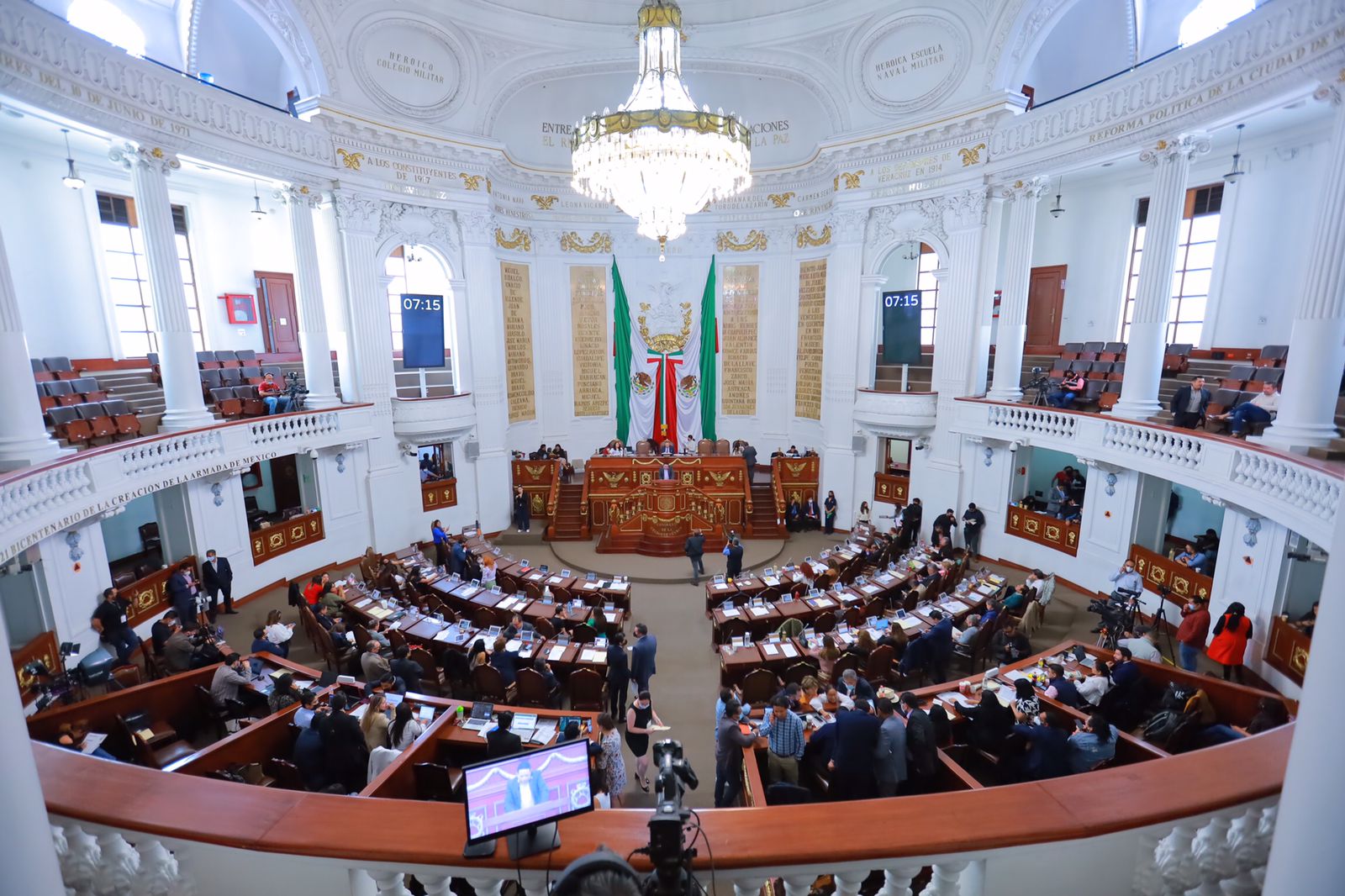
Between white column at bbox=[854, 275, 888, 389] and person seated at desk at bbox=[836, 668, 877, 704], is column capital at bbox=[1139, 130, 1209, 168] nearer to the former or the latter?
white column at bbox=[854, 275, 888, 389]

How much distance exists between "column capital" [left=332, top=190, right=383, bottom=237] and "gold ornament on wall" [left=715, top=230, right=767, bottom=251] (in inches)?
350

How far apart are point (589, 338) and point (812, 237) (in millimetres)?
6896

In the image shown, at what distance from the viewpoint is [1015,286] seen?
43.5ft

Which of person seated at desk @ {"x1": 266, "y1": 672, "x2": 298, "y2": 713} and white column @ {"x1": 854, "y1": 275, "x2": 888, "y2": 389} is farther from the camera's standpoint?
white column @ {"x1": 854, "y1": 275, "x2": 888, "y2": 389}

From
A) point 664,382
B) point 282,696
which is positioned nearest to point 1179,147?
point 664,382

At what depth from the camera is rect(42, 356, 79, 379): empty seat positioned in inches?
466

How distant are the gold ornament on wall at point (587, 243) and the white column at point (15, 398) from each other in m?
11.7

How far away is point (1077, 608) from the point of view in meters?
11.4

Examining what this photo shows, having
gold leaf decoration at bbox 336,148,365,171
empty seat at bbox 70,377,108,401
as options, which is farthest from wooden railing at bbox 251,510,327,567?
gold leaf decoration at bbox 336,148,365,171

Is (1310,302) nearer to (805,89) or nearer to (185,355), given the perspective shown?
(805,89)

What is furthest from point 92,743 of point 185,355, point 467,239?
point 467,239

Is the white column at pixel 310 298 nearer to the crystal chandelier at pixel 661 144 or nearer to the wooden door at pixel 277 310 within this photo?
the wooden door at pixel 277 310

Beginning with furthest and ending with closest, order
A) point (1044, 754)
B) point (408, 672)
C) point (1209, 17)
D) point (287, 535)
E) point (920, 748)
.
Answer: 1. point (287, 535)
2. point (1209, 17)
3. point (408, 672)
4. point (1044, 754)
5. point (920, 748)

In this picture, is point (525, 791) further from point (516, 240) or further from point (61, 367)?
point (516, 240)
